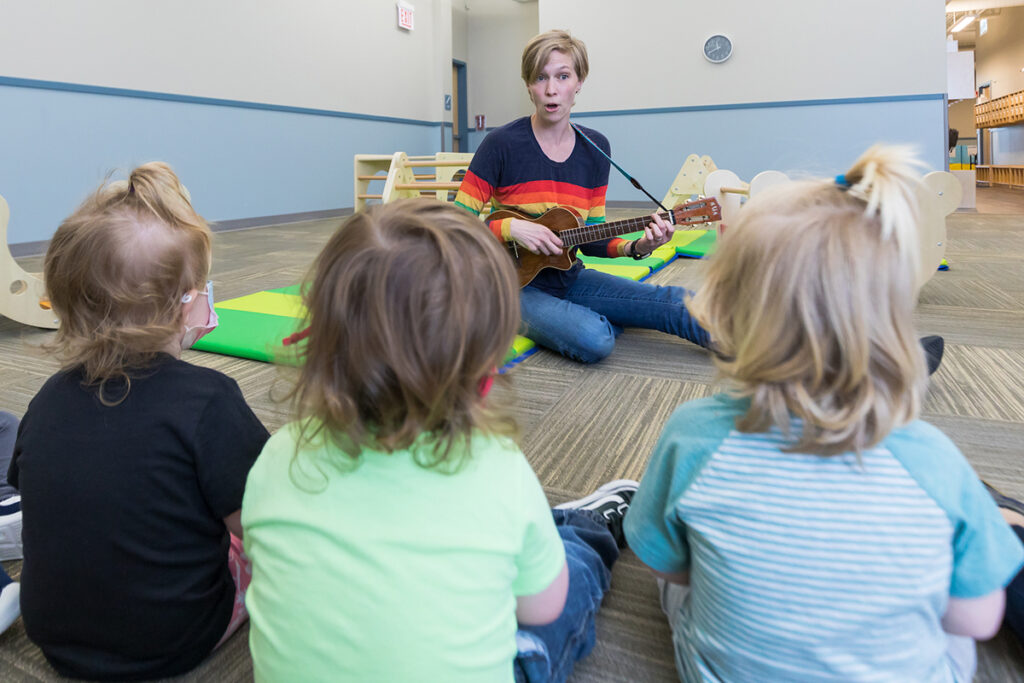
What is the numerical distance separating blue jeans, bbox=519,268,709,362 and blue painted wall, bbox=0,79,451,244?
227cm

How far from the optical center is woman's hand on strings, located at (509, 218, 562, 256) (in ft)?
6.88

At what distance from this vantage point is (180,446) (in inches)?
30.0

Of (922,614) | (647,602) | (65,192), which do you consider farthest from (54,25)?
(922,614)

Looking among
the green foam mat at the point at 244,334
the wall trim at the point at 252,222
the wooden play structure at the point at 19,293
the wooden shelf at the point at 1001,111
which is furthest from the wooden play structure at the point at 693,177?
the wooden shelf at the point at 1001,111

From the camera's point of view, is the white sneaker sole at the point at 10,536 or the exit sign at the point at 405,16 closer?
the white sneaker sole at the point at 10,536

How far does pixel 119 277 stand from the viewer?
2.79 feet

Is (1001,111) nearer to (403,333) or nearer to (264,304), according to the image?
(264,304)

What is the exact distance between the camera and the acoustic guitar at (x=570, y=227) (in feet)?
7.13

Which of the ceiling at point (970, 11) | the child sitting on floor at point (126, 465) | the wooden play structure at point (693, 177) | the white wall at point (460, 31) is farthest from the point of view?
the white wall at point (460, 31)

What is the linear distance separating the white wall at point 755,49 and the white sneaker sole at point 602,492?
650cm

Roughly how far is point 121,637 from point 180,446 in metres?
0.25

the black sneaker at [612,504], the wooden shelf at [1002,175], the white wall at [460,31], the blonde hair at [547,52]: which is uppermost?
the white wall at [460,31]

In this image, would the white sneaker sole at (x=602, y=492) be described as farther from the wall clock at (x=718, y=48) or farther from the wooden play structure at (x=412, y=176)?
the wall clock at (x=718, y=48)

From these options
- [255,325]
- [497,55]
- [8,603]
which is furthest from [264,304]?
[497,55]
